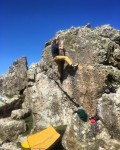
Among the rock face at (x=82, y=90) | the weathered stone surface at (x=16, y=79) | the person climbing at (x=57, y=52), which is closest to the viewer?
the rock face at (x=82, y=90)

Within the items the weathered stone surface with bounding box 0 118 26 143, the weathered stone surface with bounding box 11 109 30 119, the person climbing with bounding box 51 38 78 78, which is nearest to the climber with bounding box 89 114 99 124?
the person climbing with bounding box 51 38 78 78

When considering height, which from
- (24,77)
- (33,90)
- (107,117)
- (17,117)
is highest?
(24,77)

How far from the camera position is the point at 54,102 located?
3625 centimetres

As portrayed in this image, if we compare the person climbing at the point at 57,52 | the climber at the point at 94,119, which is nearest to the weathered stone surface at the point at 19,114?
the person climbing at the point at 57,52

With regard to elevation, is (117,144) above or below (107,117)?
below

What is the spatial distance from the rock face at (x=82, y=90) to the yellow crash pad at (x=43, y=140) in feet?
5.63

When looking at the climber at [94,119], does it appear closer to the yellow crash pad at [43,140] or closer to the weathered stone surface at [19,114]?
the yellow crash pad at [43,140]

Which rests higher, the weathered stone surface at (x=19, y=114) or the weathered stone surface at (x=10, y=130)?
the weathered stone surface at (x=19, y=114)

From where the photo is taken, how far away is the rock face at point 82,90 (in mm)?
28000

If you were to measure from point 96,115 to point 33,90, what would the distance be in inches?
479

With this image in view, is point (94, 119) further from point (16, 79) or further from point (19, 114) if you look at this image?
point (16, 79)

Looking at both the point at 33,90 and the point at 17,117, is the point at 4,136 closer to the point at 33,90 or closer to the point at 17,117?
the point at 17,117

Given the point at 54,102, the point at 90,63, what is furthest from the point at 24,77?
the point at 90,63

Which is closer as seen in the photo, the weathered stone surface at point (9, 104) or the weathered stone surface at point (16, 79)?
the weathered stone surface at point (9, 104)
